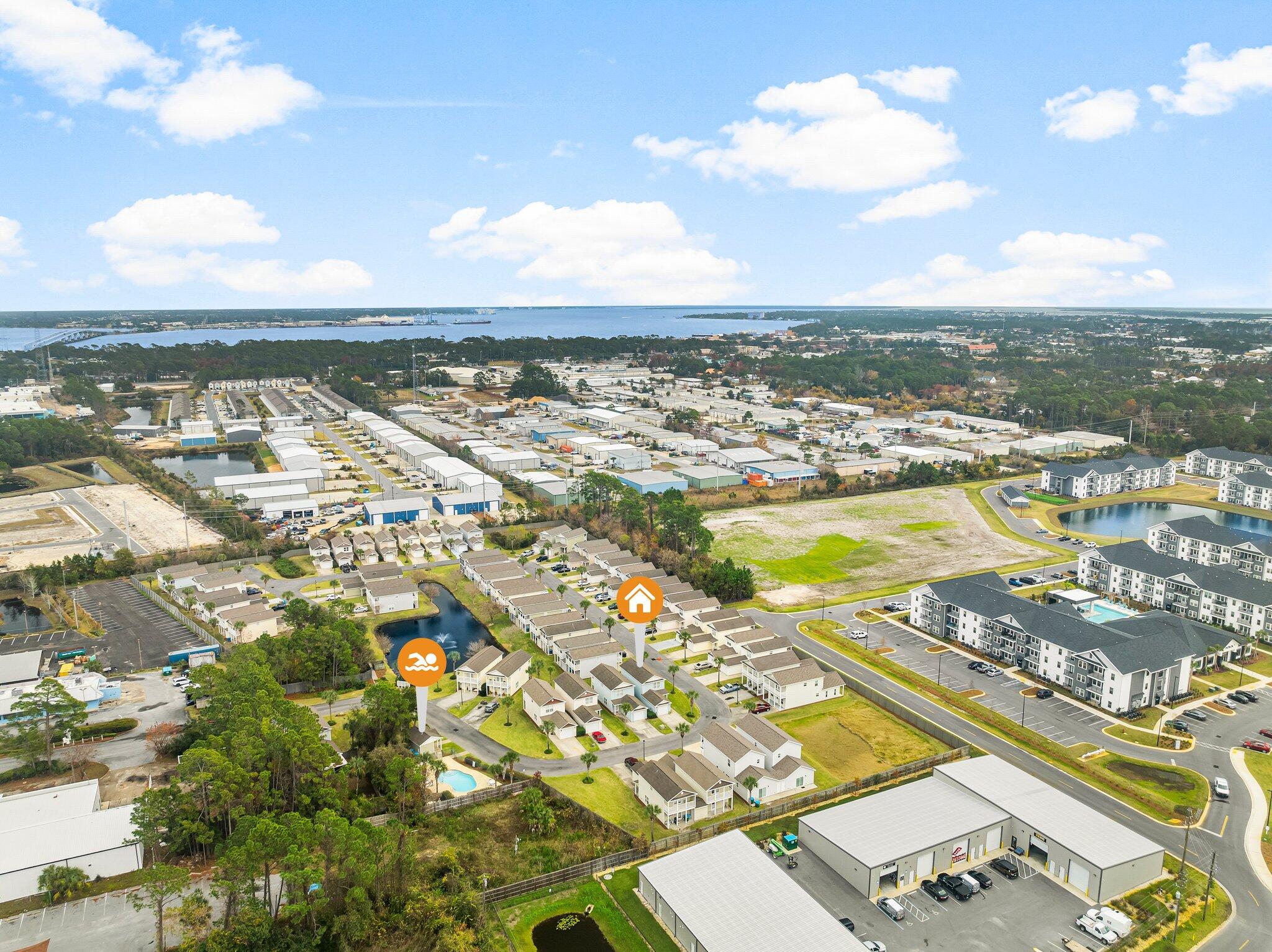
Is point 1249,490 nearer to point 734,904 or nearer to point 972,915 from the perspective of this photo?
point 972,915

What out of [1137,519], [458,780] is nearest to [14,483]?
[458,780]

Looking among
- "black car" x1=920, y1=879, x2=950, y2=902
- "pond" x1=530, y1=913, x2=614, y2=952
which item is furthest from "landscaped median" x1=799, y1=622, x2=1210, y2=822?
"pond" x1=530, y1=913, x2=614, y2=952

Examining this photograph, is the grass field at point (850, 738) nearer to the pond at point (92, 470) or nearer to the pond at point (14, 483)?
the pond at point (92, 470)

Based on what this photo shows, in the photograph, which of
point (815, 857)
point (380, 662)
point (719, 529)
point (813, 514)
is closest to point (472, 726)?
point (380, 662)

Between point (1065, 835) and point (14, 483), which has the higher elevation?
point (14, 483)

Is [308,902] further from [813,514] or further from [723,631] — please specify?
[813,514]

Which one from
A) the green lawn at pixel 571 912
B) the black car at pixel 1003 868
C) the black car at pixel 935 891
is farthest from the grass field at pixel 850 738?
the green lawn at pixel 571 912

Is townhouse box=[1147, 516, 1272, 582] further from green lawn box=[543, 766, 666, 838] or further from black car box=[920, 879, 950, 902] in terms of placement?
green lawn box=[543, 766, 666, 838]

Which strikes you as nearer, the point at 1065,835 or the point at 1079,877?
the point at 1079,877
